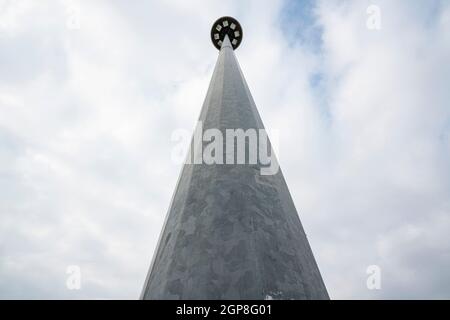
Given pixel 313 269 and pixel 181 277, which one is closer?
pixel 181 277

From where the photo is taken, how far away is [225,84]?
903 cm

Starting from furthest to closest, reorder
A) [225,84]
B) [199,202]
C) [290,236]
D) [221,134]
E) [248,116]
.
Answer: [225,84] → [248,116] → [221,134] → [199,202] → [290,236]

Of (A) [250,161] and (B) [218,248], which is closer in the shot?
(B) [218,248]

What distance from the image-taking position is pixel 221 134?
21.5 ft
